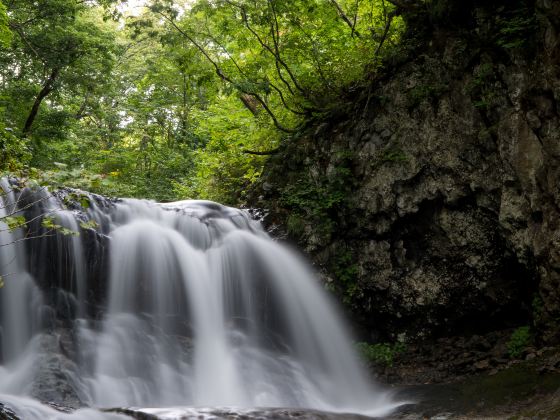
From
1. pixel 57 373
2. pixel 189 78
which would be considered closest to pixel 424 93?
pixel 189 78

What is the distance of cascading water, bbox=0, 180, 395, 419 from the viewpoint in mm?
5430

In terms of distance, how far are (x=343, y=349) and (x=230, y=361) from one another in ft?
6.28

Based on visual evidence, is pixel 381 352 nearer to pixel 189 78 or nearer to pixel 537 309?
pixel 537 309

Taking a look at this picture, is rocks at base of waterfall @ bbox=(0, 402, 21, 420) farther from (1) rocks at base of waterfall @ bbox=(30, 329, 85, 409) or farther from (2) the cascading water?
(1) rocks at base of waterfall @ bbox=(30, 329, 85, 409)

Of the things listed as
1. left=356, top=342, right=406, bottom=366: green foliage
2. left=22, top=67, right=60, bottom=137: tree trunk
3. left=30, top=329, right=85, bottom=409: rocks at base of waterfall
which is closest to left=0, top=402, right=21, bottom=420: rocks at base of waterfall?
left=30, top=329, right=85, bottom=409: rocks at base of waterfall

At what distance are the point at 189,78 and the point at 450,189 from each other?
17.7ft

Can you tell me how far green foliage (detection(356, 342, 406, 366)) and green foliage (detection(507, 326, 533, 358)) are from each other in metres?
1.55

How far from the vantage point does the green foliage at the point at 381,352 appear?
702cm

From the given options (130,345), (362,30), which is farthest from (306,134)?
(130,345)

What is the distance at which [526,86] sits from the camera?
5965 millimetres

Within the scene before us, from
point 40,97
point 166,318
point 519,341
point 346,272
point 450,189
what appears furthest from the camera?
point 40,97

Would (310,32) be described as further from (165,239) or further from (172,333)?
(172,333)

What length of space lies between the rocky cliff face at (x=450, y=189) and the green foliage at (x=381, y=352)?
0.65 ft

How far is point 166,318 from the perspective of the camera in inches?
262
